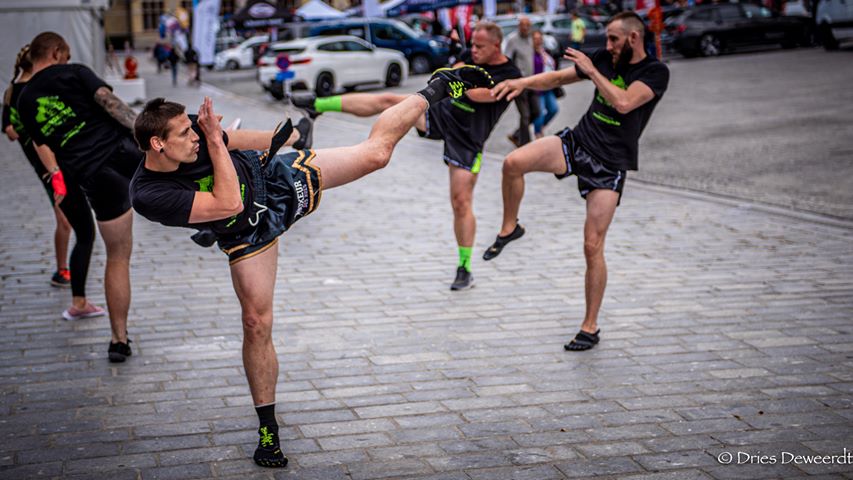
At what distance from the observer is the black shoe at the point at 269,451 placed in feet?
14.8

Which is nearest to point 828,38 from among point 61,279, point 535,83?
point 535,83

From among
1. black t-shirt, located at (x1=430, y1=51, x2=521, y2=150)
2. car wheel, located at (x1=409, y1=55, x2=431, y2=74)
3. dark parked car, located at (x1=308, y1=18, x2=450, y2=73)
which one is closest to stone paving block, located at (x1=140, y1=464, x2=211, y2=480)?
black t-shirt, located at (x1=430, y1=51, x2=521, y2=150)

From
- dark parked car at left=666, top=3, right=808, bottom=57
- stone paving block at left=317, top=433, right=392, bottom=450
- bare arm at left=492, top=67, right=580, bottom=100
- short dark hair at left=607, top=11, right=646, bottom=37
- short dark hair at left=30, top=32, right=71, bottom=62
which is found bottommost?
dark parked car at left=666, top=3, right=808, bottom=57

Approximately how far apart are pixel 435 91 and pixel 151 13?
6266 cm

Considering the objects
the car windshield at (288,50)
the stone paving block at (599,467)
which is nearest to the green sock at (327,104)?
the stone paving block at (599,467)

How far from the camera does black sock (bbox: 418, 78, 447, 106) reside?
17.8ft

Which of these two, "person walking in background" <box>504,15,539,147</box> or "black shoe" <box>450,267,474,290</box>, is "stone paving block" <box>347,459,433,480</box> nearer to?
"black shoe" <box>450,267,474,290</box>

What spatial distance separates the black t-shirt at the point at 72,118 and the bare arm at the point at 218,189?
2012mm

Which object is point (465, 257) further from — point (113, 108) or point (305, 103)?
point (113, 108)

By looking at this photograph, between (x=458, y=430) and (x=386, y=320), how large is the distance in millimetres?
2036

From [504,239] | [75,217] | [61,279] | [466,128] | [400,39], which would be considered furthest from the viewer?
[400,39]

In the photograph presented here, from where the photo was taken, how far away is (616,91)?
A: 604 cm

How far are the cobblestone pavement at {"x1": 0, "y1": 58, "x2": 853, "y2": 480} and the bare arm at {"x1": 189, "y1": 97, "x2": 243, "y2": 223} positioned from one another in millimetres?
1129

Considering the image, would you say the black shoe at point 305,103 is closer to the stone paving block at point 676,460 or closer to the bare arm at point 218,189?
the bare arm at point 218,189
